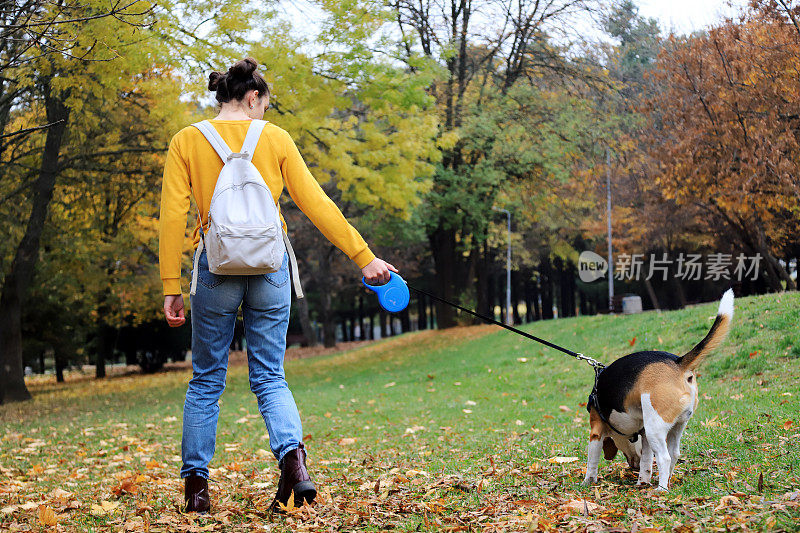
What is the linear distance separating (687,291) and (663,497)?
4179 centimetres

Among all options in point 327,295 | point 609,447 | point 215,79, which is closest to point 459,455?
point 609,447

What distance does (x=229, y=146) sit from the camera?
353cm

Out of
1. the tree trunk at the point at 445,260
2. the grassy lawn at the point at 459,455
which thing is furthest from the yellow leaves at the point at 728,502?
the tree trunk at the point at 445,260

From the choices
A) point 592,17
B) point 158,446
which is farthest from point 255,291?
point 592,17

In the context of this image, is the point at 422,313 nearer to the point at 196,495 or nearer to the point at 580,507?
the point at 196,495

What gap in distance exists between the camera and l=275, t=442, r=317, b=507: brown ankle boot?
3420 mm

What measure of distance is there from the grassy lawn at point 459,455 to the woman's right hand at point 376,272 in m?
1.13

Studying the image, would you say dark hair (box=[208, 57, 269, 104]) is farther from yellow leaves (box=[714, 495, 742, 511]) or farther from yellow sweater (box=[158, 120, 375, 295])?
yellow leaves (box=[714, 495, 742, 511])

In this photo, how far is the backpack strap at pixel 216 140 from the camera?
3.47m

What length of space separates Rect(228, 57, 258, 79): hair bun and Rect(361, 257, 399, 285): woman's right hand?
3.70 feet

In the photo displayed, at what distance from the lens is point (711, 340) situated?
3764 millimetres

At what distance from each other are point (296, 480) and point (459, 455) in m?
2.81

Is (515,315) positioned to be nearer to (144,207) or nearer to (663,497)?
(144,207)

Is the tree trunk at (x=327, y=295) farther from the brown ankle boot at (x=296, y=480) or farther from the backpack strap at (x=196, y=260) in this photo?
the brown ankle boot at (x=296, y=480)
